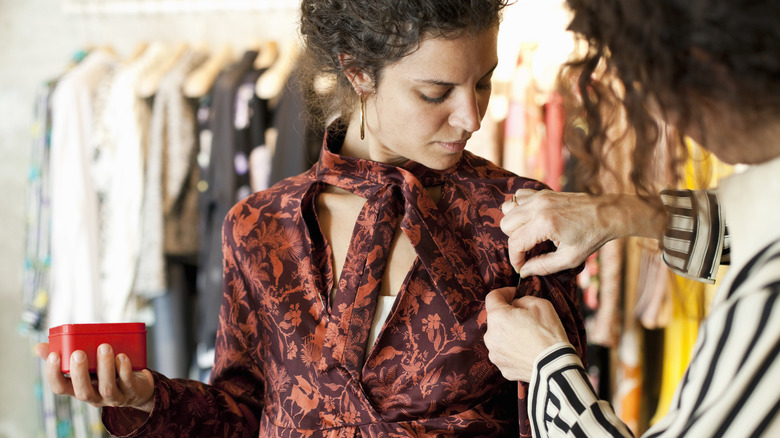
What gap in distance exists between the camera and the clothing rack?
107 inches

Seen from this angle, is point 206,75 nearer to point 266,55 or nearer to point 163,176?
point 266,55

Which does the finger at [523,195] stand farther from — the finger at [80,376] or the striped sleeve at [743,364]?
the finger at [80,376]

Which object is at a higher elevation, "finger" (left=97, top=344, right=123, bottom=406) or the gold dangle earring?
the gold dangle earring

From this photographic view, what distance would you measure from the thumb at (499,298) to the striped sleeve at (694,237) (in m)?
0.22

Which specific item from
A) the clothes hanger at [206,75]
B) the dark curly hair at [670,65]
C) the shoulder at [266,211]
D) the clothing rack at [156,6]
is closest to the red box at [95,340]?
the shoulder at [266,211]

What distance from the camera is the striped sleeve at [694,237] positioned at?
40.0 inches

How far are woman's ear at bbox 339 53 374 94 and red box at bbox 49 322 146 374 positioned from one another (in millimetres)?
490

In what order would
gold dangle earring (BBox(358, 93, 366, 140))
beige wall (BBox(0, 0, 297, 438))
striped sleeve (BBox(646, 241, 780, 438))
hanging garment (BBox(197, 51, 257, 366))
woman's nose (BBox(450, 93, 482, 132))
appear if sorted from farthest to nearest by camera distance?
beige wall (BBox(0, 0, 297, 438)) < hanging garment (BBox(197, 51, 257, 366)) < gold dangle earring (BBox(358, 93, 366, 140)) < woman's nose (BBox(450, 93, 482, 132)) < striped sleeve (BBox(646, 241, 780, 438))

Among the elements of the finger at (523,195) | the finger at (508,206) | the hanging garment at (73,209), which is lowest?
the hanging garment at (73,209)

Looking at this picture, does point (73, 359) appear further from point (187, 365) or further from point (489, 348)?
point (187, 365)

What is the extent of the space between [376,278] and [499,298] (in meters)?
0.20

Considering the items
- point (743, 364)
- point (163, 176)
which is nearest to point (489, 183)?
point (743, 364)

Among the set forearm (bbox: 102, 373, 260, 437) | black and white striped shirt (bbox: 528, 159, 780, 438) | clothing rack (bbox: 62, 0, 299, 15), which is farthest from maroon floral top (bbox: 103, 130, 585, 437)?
clothing rack (bbox: 62, 0, 299, 15)

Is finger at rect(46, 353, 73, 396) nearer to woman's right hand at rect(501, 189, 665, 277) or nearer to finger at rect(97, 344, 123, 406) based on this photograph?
finger at rect(97, 344, 123, 406)
